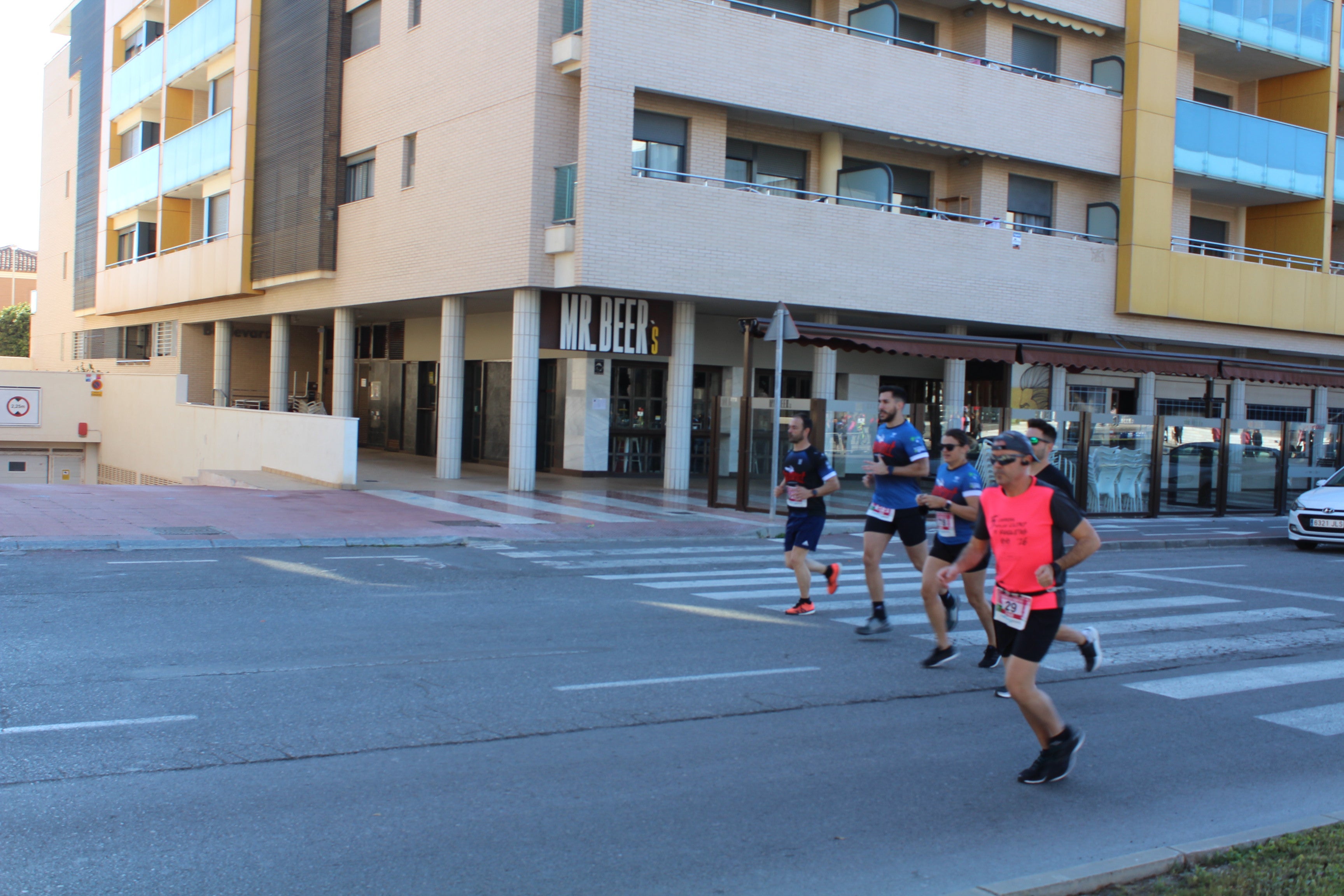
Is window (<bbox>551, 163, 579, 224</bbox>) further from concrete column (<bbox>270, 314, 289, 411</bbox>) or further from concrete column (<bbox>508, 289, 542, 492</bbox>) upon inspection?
concrete column (<bbox>270, 314, 289, 411</bbox>)

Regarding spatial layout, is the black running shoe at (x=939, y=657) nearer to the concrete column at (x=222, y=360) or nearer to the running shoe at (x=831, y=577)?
the running shoe at (x=831, y=577)

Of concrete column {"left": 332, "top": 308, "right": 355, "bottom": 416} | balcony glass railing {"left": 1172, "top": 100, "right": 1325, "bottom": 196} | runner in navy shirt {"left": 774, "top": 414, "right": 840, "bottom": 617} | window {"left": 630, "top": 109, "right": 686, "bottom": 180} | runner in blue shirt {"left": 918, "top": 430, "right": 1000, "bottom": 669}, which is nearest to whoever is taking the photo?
runner in blue shirt {"left": 918, "top": 430, "right": 1000, "bottom": 669}

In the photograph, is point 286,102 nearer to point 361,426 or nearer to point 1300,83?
point 361,426

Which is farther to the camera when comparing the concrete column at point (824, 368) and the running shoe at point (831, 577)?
the concrete column at point (824, 368)

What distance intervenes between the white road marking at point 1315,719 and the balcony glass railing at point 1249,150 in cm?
2384

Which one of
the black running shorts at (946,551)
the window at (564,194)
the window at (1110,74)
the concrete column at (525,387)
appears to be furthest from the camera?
the window at (1110,74)

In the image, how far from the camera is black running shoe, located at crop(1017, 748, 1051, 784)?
Result: 5.75 meters

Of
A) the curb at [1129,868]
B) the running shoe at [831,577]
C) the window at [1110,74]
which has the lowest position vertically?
the curb at [1129,868]

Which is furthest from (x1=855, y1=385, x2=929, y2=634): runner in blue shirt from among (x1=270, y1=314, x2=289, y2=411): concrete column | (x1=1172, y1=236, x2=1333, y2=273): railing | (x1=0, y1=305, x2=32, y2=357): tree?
(x1=0, y1=305, x2=32, y2=357): tree

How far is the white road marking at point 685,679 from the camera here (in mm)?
7365

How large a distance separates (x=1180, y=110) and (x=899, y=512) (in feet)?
77.6

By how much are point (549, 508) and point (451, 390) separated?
6017 mm

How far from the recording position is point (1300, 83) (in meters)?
31.3

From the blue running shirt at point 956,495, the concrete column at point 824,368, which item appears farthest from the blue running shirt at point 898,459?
the concrete column at point 824,368
